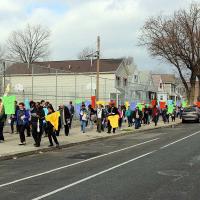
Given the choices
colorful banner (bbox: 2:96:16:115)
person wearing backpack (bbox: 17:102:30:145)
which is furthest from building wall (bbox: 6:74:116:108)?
person wearing backpack (bbox: 17:102:30:145)

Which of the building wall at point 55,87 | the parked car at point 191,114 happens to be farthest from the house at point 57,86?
the parked car at point 191,114

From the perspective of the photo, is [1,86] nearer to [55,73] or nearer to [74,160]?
[55,73]

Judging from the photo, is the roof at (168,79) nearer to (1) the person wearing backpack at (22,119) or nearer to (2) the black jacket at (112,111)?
(2) the black jacket at (112,111)

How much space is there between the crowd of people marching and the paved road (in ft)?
5.12

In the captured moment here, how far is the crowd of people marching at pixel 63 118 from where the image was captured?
1723 cm

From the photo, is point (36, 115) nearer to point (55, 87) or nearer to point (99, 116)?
point (99, 116)

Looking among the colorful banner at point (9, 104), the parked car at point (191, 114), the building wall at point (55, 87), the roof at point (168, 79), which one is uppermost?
the roof at point (168, 79)

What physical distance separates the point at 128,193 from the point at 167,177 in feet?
6.71

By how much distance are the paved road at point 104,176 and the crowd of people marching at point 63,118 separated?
1.56m

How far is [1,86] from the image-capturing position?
71.2 ft

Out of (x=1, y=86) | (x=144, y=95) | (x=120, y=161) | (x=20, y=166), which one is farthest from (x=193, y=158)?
(x=144, y=95)

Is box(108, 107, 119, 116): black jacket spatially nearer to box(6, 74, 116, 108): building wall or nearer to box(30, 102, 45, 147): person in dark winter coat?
box(6, 74, 116, 108): building wall

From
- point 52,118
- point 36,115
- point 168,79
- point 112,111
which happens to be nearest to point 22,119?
point 36,115

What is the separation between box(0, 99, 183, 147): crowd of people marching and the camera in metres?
17.2
